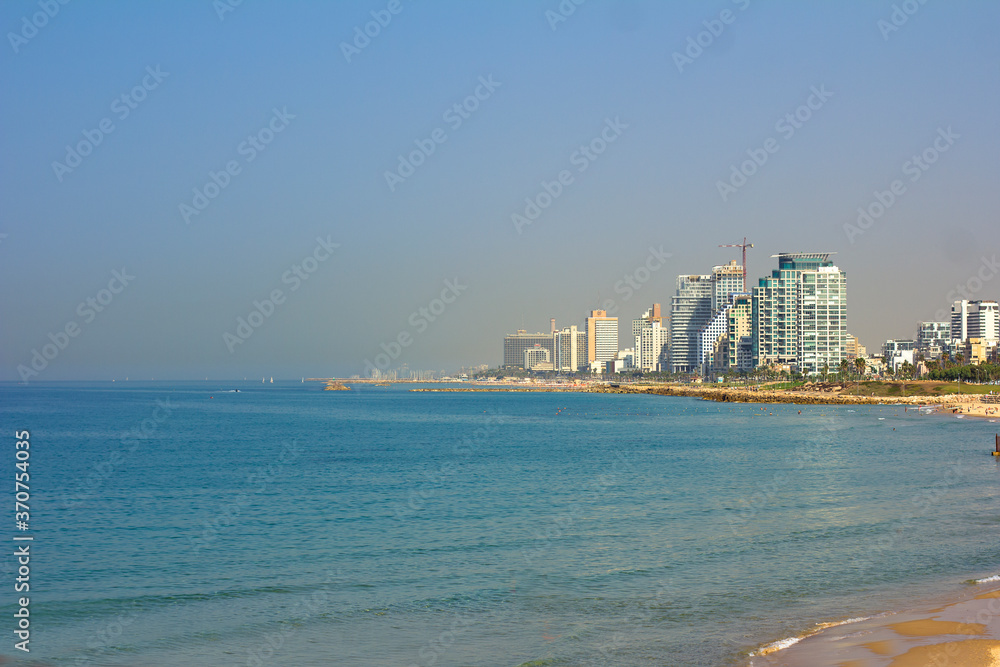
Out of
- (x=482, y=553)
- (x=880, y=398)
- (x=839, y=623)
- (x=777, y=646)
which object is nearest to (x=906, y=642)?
(x=839, y=623)

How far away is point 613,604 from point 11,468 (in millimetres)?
43467

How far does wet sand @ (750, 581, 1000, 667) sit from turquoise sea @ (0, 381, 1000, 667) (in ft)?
2.52

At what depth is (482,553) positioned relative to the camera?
25188 millimetres

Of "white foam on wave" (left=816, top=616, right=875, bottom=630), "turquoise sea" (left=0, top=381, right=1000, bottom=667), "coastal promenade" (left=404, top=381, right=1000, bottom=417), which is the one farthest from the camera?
"coastal promenade" (left=404, top=381, right=1000, bottom=417)

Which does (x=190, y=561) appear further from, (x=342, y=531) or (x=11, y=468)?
(x=11, y=468)

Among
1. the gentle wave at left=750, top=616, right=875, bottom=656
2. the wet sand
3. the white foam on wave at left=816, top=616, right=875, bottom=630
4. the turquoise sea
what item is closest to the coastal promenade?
the turquoise sea

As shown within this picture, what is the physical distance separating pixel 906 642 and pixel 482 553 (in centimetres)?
1245

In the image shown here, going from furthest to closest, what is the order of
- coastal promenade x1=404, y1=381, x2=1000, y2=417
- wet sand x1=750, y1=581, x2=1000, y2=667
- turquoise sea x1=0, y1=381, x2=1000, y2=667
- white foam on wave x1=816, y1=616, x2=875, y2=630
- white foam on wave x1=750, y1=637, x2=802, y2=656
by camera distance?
coastal promenade x1=404, y1=381, x2=1000, y2=417, white foam on wave x1=816, y1=616, x2=875, y2=630, turquoise sea x1=0, y1=381, x2=1000, y2=667, white foam on wave x1=750, y1=637, x2=802, y2=656, wet sand x1=750, y1=581, x2=1000, y2=667

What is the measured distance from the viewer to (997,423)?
84062 mm

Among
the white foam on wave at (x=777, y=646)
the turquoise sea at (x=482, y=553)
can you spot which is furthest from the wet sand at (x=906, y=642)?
the turquoise sea at (x=482, y=553)

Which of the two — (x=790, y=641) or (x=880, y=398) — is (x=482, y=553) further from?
(x=880, y=398)

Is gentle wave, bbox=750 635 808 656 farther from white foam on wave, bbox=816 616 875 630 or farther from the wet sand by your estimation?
white foam on wave, bbox=816 616 875 630

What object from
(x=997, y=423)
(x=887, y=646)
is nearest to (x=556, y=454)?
(x=887, y=646)

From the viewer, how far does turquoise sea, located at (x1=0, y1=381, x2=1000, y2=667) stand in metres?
17.2
